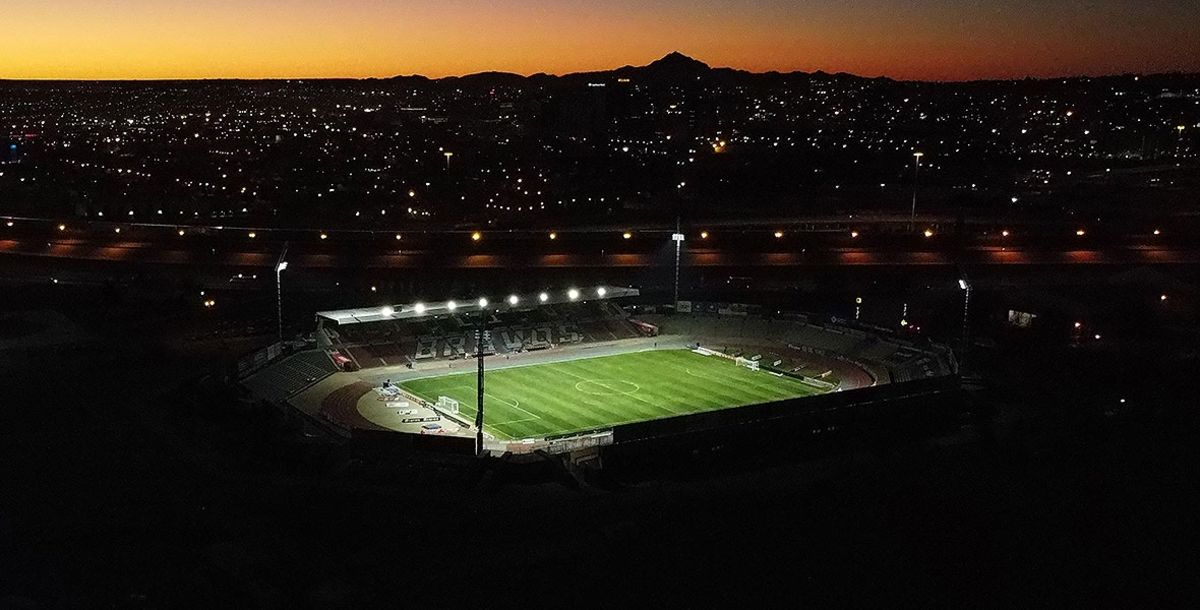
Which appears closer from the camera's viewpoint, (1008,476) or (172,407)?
(1008,476)

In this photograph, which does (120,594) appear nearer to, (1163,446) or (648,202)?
(1163,446)

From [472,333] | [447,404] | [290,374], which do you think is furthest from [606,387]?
[290,374]

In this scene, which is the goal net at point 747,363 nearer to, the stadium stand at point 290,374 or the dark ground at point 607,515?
the dark ground at point 607,515

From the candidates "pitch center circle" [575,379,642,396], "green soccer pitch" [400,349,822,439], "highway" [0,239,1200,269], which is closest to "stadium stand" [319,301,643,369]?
"green soccer pitch" [400,349,822,439]

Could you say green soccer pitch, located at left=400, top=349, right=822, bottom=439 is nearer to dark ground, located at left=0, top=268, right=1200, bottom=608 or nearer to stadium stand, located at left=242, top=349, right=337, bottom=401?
stadium stand, located at left=242, top=349, right=337, bottom=401

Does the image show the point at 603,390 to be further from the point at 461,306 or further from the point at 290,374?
the point at 290,374

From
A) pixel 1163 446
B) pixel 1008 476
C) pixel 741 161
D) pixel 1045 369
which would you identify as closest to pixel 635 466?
pixel 1008 476

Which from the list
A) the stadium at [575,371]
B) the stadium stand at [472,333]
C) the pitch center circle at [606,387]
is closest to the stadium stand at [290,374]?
the stadium at [575,371]
